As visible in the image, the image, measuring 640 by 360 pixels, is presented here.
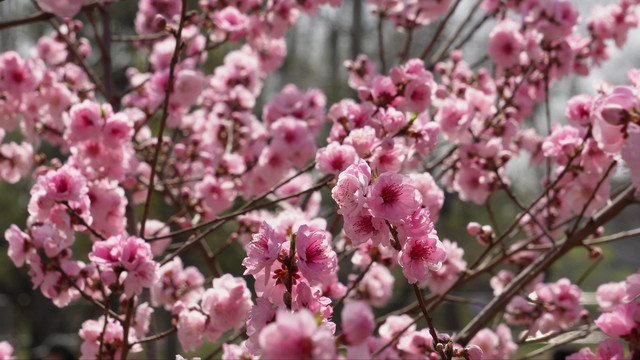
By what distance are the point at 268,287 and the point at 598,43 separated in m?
2.61

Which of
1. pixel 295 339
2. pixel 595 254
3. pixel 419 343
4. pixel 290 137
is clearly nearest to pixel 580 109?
pixel 595 254

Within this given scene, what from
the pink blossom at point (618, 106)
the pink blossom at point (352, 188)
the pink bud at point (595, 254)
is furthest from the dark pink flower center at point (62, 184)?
the pink bud at point (595, 254)

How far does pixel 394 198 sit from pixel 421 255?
0.56 ft

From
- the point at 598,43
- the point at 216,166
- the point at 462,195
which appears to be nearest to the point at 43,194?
the point at 216,166

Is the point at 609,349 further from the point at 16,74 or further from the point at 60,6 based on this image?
the point at 16,74

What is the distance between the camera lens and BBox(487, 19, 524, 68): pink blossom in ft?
9.29

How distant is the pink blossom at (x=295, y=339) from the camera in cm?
66

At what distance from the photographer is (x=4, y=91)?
2473 mm

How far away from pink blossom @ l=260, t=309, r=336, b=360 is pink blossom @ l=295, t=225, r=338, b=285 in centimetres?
35

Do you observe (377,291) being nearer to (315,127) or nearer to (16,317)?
(315,127)

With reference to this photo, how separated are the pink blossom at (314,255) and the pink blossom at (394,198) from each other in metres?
0.11

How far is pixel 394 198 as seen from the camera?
107 centimetres

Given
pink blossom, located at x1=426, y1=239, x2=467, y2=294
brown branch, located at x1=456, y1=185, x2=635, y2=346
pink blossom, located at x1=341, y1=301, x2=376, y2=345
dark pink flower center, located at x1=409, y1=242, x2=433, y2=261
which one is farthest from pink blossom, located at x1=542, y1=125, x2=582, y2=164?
pink blossom, located at x1=341, y1=301, x2=376, y2=345

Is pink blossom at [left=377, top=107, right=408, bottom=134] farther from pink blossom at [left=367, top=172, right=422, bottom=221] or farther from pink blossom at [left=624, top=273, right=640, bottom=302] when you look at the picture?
pink blossom at [left=624, top=273, right=640, bottom=302]
